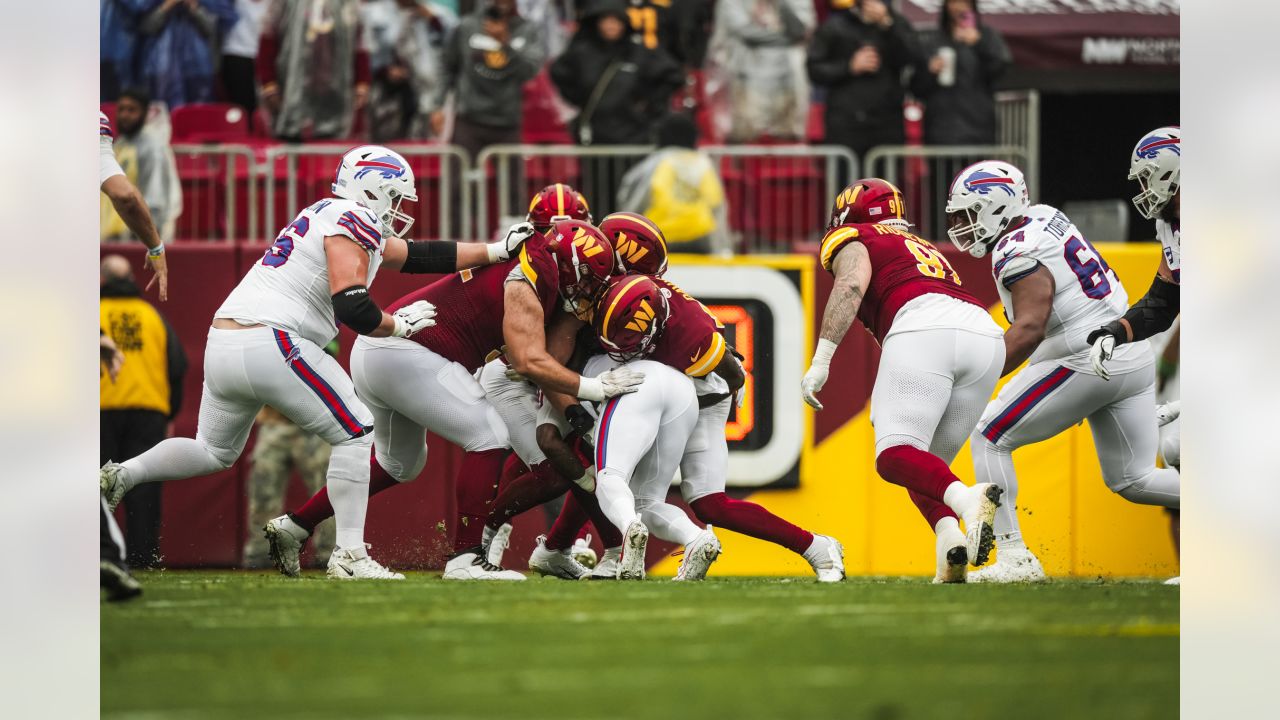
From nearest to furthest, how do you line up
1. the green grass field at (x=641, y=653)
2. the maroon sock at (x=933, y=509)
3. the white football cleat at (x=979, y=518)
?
the green grass field at (x=641, y=653) < the white football cleat at (x=979, y=518) < the maroon sock at (x=933, y=509)

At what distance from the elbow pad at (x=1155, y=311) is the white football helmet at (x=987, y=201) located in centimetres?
53

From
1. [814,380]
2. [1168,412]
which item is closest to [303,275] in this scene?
[814,380]

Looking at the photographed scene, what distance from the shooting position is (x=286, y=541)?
6066 millimetres

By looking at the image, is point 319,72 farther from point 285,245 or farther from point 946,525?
point 946,525

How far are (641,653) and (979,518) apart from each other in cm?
172

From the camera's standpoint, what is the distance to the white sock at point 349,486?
588 centimetres

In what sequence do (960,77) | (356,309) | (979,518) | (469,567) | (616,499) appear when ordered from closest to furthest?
1. (979,518)
2. (616,499)
3. (356,309)
4. (469,567)
5. (960,77)

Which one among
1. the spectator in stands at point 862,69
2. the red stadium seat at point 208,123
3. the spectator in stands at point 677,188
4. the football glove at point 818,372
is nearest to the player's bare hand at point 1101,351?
the football glove at point 818,372

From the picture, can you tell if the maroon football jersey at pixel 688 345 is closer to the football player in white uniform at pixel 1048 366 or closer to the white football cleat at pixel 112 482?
the football player in white uniform at pixel 1048 366

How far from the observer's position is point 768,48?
8.76 m

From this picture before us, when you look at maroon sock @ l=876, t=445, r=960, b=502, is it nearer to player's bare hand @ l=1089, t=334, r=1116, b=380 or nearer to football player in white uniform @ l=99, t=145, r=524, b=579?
player's bare hand @ l=1089, t=334, r=1116, b=380

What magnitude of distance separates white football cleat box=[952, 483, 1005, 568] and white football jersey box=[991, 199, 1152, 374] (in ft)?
3.01
